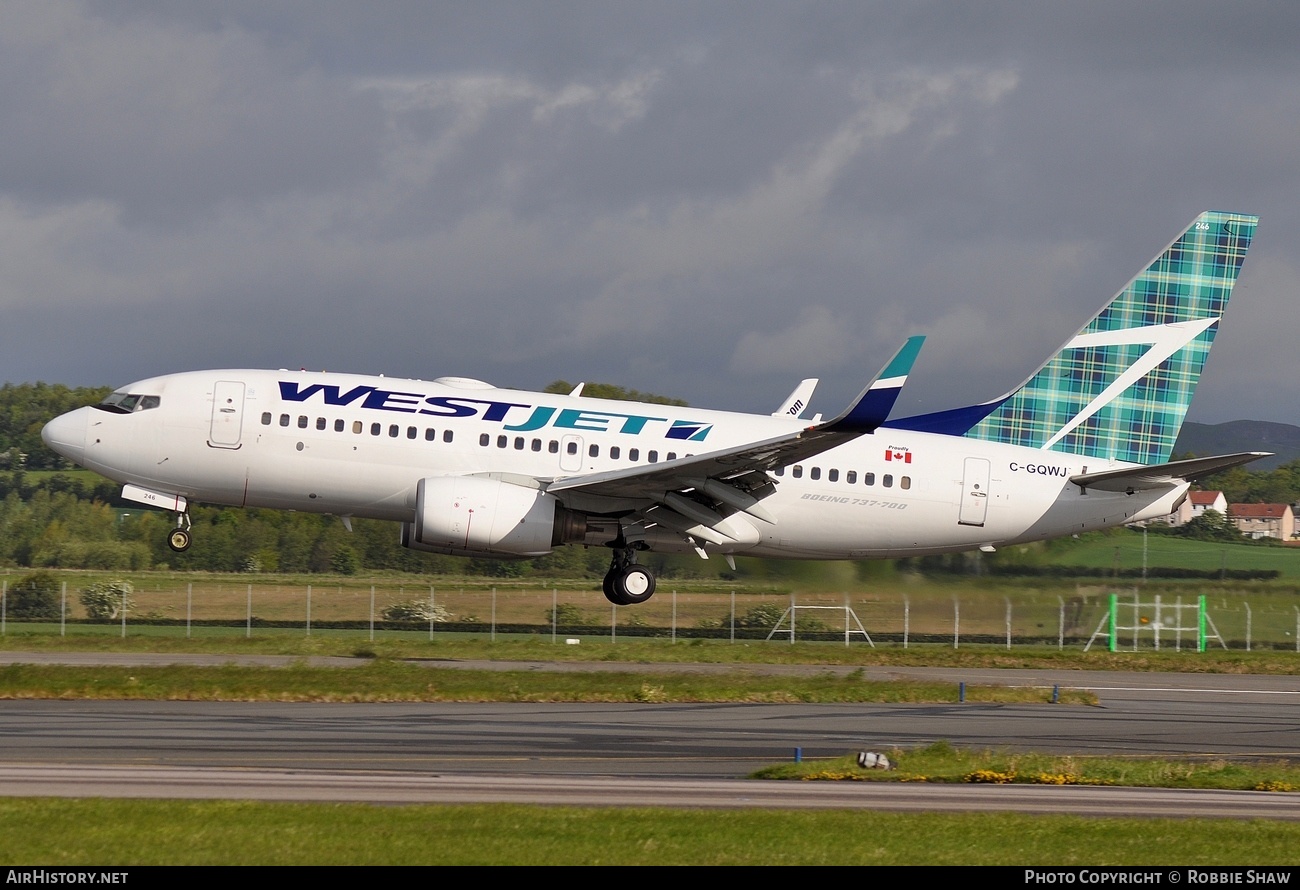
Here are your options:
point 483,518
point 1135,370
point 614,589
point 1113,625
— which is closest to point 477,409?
point 483,518

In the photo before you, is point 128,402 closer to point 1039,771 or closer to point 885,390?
point 885,390

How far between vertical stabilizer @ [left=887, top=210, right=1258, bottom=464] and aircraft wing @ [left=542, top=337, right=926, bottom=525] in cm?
512

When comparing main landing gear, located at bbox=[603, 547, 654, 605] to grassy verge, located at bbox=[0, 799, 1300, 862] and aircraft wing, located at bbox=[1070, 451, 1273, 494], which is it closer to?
aircraft wing, located at bbox=[1070, 451, 1273, 494]

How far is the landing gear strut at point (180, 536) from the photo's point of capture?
28.4 meters

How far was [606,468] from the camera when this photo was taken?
28.5 metres

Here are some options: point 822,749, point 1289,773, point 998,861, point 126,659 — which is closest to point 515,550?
point 126,659

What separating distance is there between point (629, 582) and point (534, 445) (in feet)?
11.1

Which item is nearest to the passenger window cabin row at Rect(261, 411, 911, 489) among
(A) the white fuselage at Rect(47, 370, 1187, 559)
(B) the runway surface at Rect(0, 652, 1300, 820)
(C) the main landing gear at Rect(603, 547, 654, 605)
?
(A) the white fuselage at Rect(47, 370, 1187, 559)

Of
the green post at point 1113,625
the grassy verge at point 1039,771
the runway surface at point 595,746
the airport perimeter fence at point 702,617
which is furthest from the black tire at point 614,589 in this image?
the green post at point 1113,625

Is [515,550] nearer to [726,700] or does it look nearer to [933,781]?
[726,700]

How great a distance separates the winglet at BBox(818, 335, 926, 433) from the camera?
77.4 feet

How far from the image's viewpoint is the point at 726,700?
24719mm

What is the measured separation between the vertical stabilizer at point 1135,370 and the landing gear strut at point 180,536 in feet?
48.9
